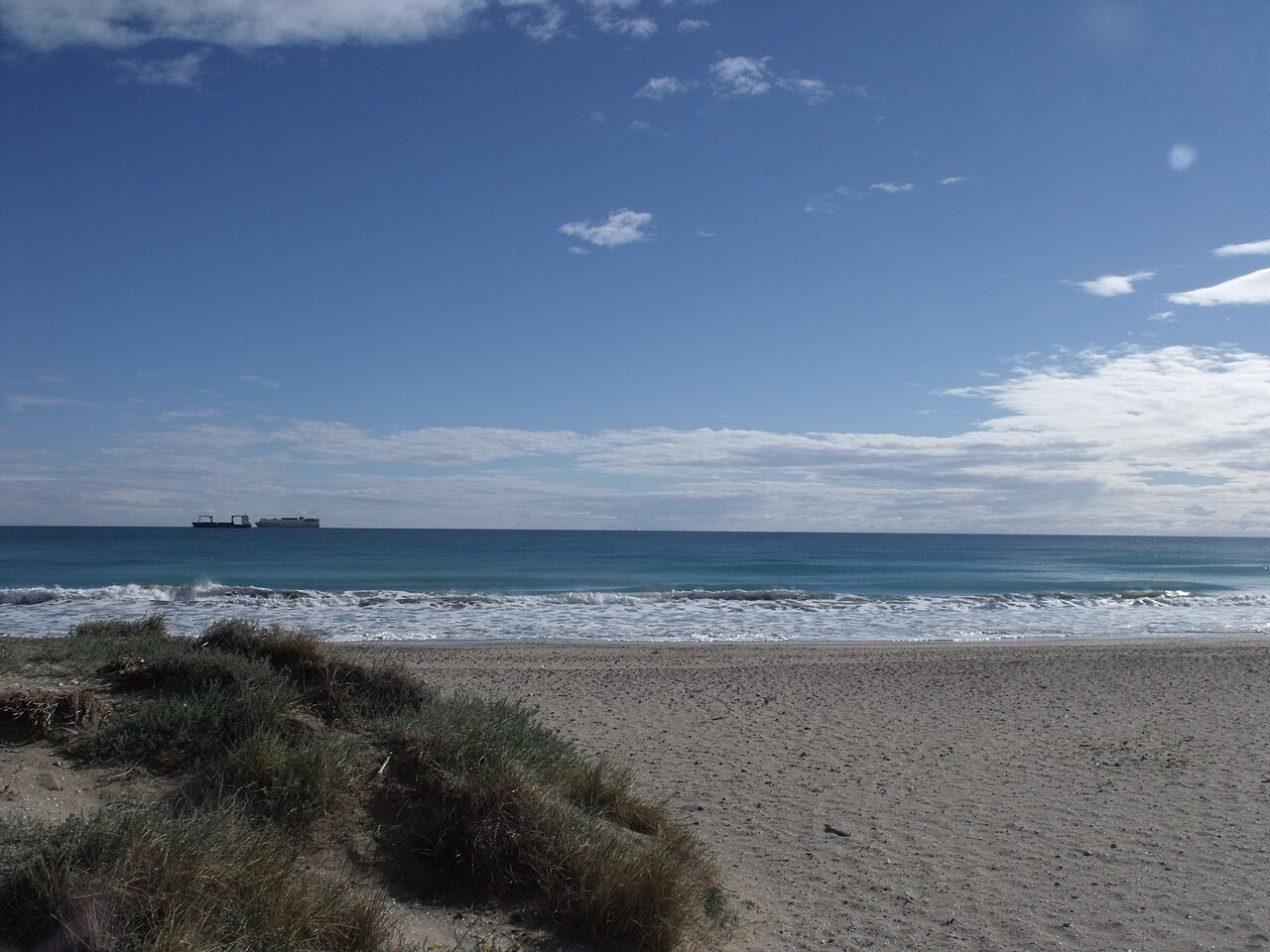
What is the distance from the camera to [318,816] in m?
4.75

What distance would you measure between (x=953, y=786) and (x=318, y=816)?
522 centimetres

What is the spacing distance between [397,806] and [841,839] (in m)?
3.04

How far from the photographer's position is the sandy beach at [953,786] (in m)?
5.13

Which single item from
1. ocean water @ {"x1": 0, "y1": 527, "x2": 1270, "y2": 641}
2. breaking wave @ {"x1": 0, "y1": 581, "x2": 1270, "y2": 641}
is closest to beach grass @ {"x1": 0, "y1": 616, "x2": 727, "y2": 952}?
breaking wave @ {"x1": 0, "y1": 581, "x2": 1270, "y2": 641}

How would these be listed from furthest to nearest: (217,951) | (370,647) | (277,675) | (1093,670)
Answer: (370,647), (1093,670), (277,675), (217,951)

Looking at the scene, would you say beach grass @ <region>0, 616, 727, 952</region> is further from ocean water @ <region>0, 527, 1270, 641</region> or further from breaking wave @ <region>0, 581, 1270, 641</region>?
ocean water @ <region>0, 527, 1270, 641</region>

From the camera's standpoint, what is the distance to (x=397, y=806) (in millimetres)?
5059

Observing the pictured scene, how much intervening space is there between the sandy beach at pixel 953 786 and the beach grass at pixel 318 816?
0.83 m

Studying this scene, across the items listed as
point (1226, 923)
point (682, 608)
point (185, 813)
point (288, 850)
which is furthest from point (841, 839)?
point (682, 608)

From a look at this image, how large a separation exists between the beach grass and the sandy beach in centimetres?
83

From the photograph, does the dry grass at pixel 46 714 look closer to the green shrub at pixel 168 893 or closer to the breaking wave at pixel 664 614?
the green shrub at pixel 168 893

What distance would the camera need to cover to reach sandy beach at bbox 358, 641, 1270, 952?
16.8 feet

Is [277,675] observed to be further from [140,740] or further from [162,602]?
[162,602]

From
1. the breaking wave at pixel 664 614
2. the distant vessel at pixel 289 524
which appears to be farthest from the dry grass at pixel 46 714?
the distant vessel at pixel 289 524
